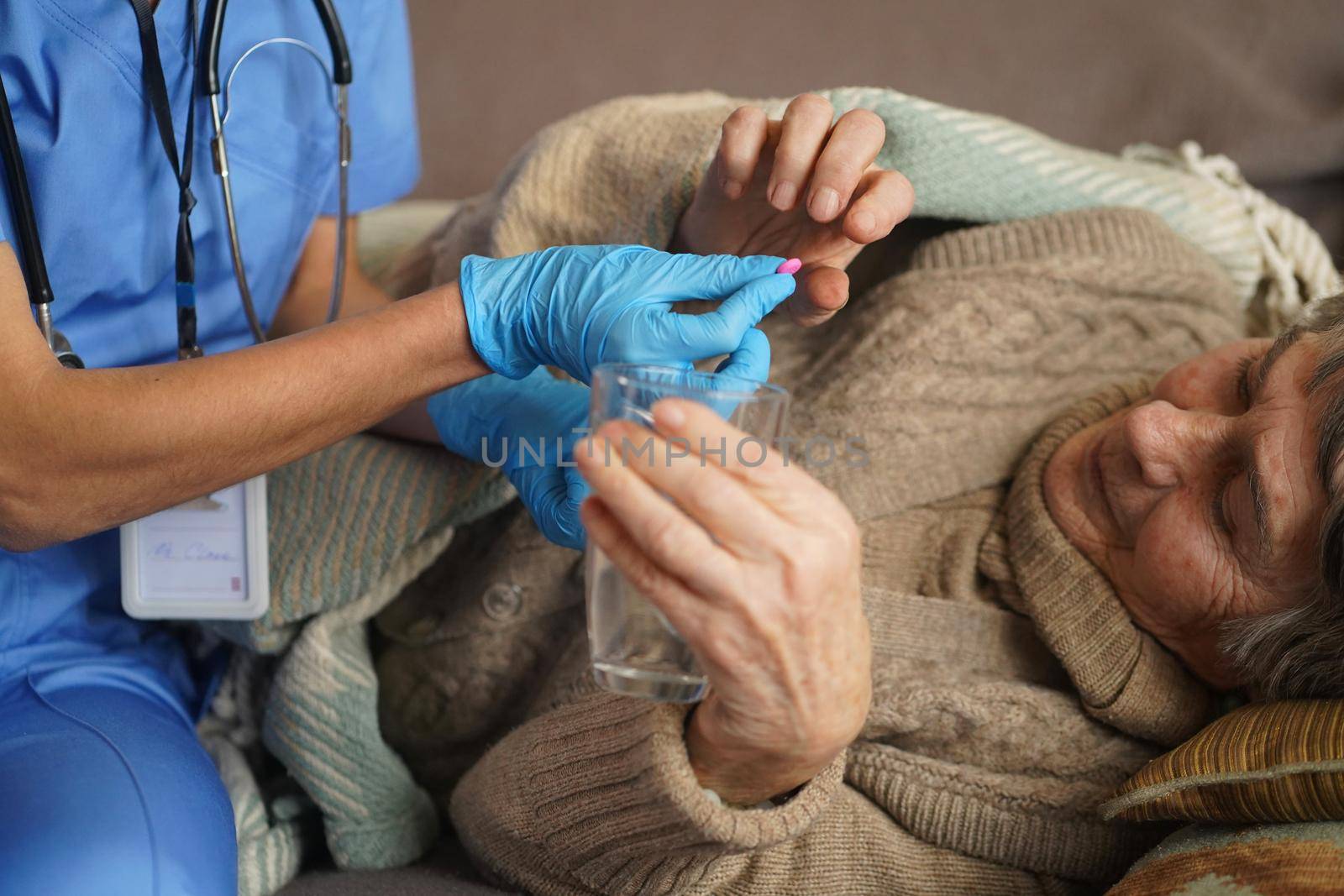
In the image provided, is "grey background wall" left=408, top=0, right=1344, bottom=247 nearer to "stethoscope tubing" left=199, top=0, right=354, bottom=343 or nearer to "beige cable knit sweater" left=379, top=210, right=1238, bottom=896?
"beige cable knit sweater" left=379, top=210, right=1238, bottom=896

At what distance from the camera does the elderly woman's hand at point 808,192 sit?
0.88 metres

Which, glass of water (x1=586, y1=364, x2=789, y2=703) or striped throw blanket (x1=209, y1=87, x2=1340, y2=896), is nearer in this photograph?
glass of water (x1=586, y1=364, x2=789, y2=703)

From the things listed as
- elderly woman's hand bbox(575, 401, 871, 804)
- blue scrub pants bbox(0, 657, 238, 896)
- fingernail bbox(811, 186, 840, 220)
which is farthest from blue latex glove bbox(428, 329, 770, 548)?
blue scrub pants bbox(0, 657, 238, 896)

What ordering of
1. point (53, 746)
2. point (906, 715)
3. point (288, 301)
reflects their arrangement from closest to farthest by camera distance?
point (53, 746)
point (906, 715)
point (288, 301)

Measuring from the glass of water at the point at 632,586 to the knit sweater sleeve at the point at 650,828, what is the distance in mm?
106

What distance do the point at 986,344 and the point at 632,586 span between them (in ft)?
2.11

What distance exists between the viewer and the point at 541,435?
0.98 m

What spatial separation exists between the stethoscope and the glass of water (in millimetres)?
481

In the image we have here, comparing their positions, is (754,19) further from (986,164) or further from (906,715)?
(906,715)

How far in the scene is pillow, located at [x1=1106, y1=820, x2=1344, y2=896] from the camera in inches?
28.4

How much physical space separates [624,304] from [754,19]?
3.86ft

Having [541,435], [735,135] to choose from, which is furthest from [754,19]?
[541,435]

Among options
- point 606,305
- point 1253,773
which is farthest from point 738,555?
point 1253,773

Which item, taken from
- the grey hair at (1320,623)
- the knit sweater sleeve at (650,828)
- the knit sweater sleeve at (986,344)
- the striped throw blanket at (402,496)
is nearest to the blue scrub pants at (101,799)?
the striped throw blanket at (402,496)
